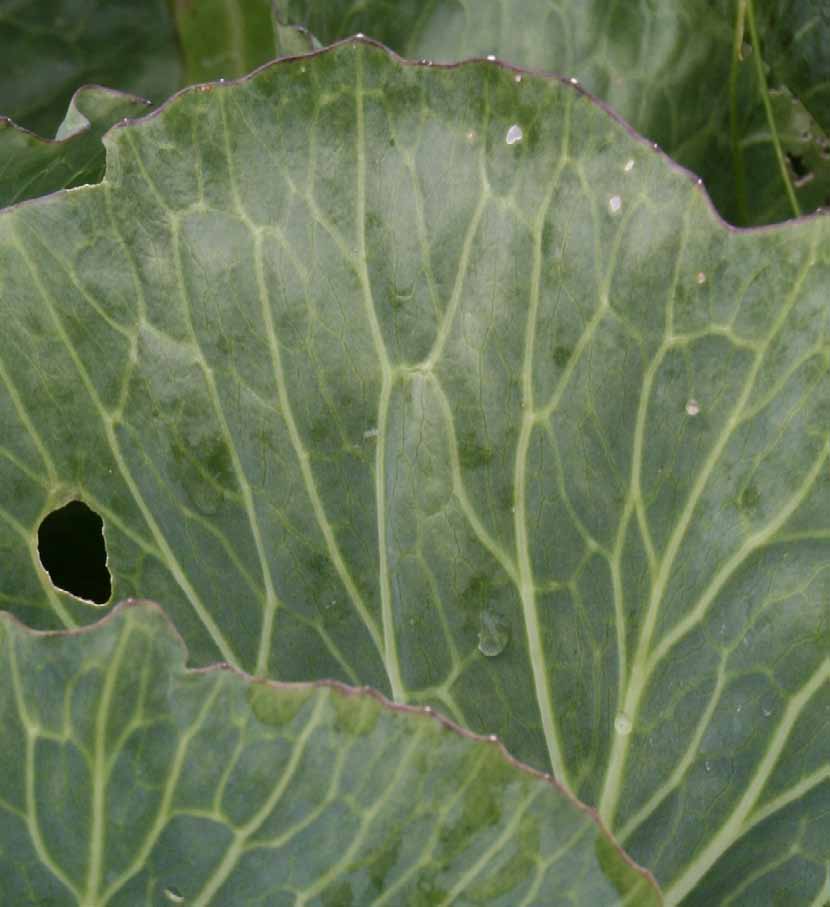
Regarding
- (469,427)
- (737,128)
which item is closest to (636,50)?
(737,128)

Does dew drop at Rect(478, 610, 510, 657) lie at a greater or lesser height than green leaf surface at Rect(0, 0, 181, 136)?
lesser

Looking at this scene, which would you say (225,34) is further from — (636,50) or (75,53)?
(636,50)

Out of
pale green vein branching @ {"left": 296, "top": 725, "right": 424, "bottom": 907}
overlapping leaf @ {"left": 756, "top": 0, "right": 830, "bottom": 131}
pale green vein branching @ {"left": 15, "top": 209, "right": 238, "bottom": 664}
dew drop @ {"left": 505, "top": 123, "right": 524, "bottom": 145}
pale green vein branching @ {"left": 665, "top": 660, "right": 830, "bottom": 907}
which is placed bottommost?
pale green vein branching @ {"left": 665, "top": 660, "right": 830, "bottom": 907}

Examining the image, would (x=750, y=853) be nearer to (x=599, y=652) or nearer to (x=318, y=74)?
(x=599, y=652)

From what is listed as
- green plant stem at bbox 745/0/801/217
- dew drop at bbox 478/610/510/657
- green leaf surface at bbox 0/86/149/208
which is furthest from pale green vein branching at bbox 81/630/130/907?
green plant stem at bbox 745/0/801/217

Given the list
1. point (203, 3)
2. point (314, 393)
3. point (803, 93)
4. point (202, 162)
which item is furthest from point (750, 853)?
point (203, 3)

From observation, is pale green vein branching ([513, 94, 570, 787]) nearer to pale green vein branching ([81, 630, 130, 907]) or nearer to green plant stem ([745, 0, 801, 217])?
pale green vein branching ([81, 630, 130, 907])
